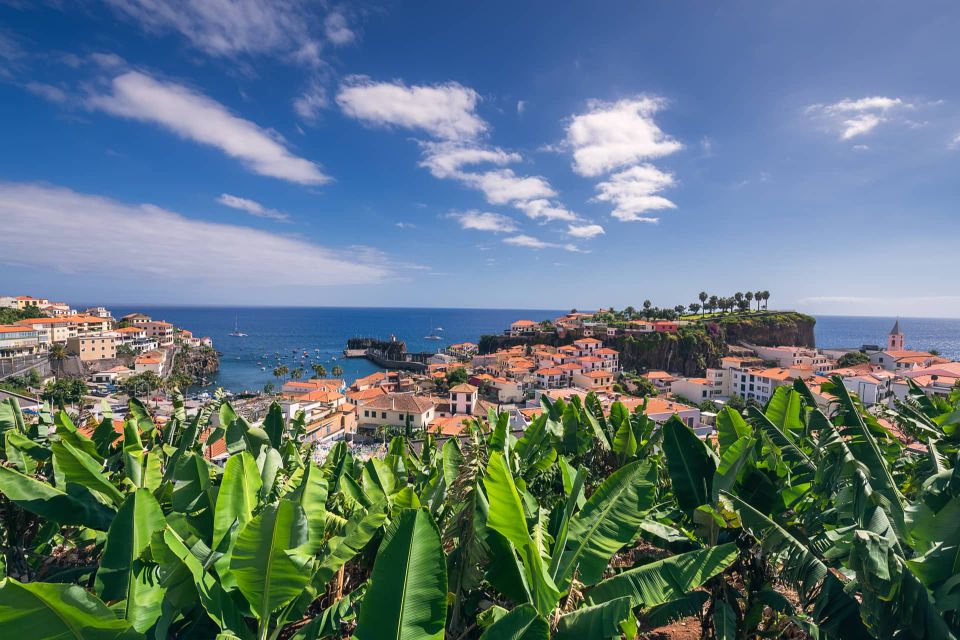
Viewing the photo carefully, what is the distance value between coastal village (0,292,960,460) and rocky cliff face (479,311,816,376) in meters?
0.52

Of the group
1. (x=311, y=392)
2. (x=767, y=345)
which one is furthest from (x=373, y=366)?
(x=767, y=345)

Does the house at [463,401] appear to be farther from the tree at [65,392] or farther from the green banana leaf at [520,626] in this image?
the green banana leaf at [520,626]

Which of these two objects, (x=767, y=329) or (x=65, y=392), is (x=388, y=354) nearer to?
(x=65, y=392)

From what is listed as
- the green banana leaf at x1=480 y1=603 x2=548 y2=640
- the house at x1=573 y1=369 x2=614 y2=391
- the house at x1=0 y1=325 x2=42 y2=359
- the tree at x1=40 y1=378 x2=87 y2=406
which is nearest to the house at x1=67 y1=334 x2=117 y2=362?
the house at x1=0 y1=325 x2=42 y2=359

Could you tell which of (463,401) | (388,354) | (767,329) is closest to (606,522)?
(463,401)

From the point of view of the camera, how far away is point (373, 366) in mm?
94938

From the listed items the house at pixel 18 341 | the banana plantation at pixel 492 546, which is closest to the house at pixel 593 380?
the banana plantation at pixel 492 546

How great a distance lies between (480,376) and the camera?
6088cm

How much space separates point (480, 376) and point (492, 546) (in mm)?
58161

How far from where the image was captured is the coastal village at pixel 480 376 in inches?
1507

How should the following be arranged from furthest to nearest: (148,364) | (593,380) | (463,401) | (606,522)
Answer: (148,364), (593,380), (463,401), (606,522)

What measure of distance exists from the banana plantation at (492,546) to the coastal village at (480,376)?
71.7 ft

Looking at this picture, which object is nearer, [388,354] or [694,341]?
[694,341]

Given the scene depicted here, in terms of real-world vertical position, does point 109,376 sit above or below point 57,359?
below
